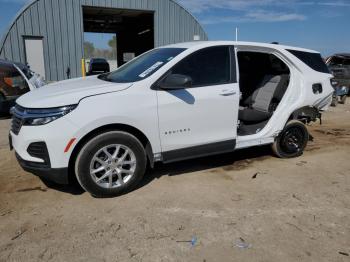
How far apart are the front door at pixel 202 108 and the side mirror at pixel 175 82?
0.06 m

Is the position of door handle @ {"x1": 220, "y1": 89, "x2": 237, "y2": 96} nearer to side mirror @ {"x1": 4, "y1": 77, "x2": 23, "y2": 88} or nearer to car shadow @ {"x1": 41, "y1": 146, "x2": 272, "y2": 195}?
car shadow @ {"x1": 41, "y1": 146, "x2": 272, "y2": 195}

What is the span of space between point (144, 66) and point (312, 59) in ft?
9.71

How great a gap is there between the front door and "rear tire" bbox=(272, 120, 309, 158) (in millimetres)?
1133

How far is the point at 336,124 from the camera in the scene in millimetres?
8586

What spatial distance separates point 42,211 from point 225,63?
9.73 feet

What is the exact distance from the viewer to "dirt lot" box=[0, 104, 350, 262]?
2.91 metres

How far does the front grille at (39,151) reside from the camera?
350cm

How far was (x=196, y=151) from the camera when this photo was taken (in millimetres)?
4297

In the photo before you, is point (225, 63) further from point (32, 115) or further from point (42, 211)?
point (42, 211)

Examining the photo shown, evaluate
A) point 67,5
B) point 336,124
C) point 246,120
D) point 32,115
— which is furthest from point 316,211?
point 67,5

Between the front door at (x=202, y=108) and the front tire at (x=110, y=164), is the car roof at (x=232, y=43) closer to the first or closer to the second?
the front door at (x=202, y=108)

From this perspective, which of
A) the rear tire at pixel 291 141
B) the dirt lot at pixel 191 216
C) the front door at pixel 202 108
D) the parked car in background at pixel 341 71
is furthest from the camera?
the parked car in background at pixel 341 71

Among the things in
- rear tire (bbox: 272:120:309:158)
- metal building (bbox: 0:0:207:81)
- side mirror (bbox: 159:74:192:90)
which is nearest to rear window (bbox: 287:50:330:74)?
rear tire (bbox: 272:120:309:158)

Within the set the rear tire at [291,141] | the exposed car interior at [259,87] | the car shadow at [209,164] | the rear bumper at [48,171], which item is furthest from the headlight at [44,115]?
the rear tire at [291,141]
